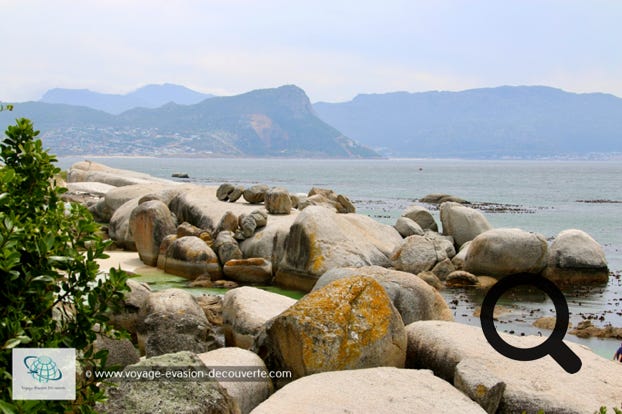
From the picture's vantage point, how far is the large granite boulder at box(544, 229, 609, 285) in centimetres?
1958

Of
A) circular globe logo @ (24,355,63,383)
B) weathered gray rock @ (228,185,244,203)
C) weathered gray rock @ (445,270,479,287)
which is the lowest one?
weathered gray rock @ (445,270,479,287)

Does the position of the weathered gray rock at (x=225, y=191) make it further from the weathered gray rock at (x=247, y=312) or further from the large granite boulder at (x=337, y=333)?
Result: the large granite boulder at (x=337, y=333)

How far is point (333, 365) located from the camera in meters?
7.11

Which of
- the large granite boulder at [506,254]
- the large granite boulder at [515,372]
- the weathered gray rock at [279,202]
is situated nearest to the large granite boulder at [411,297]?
the large granite boulder at [515,372]

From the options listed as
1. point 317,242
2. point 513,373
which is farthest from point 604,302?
point 513,373

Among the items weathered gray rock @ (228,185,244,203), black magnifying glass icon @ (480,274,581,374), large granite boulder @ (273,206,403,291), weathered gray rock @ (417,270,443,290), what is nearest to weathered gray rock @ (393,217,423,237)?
weathered gray rock @ (417,270,443,290)

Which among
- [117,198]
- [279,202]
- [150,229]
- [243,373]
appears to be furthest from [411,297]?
[117,198]

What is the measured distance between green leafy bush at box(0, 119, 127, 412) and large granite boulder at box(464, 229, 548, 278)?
17.3 m

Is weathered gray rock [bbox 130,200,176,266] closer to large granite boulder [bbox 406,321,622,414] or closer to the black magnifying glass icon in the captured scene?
large granite boulder [bbox 406,321,622,414]

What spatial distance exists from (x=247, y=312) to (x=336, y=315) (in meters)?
3.07

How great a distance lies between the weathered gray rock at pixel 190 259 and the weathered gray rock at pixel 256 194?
508 centimetres

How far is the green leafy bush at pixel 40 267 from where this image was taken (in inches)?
101

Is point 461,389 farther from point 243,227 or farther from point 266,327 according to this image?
point 243,227

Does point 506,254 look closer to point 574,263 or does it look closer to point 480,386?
point 574,263
